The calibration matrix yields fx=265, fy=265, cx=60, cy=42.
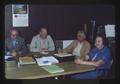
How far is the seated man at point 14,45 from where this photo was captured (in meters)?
1.37

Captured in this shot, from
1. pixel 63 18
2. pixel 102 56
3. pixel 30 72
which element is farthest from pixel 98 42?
pixel 30 72

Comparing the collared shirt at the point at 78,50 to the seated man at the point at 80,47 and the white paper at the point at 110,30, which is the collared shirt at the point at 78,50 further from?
the white paper at the point at 110,30

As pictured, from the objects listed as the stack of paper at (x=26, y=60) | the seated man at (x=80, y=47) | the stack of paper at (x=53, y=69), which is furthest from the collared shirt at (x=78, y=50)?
the stack of paper at (x=26, y=60)

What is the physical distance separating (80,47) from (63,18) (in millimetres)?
176

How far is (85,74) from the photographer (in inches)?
54.7

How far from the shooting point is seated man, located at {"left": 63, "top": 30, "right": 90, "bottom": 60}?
1380 millimetres

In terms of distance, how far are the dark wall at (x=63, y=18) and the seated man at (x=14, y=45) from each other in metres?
0.03

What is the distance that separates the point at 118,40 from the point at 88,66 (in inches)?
8.2

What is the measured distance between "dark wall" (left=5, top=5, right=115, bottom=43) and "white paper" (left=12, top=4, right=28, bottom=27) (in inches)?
0.8

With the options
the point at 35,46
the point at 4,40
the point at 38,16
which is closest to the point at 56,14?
the point at 38,16

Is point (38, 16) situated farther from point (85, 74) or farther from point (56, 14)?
point (85, 74)

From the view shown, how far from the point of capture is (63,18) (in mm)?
1377

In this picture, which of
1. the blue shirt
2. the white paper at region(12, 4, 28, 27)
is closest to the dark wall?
the white paper at region(12, 4, 28, 27)

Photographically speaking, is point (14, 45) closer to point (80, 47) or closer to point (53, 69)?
point (53, 69)
